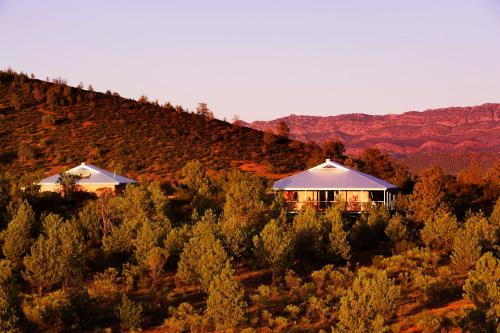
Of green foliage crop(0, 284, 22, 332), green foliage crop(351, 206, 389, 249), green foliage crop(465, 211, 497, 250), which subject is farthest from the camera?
green foliage crop(351, 206, 389, 249)

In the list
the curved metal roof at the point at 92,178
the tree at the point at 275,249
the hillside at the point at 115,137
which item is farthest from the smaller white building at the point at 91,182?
the tree at the point at 275,249

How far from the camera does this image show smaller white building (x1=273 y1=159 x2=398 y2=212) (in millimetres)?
52812

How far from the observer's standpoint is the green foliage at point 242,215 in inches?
1542

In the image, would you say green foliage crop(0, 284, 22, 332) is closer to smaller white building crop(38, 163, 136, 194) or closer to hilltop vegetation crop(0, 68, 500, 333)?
hilltop vegetation crop(0, 68, 500, 333)

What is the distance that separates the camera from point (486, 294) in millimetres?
28594

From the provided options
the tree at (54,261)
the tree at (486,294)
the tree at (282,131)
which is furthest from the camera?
the tree at (282,131)

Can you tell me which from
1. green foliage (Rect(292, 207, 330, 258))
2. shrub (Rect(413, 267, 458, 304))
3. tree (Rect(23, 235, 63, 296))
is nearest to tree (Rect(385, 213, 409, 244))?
green foliage (Rect(292, 207, 330, 258))

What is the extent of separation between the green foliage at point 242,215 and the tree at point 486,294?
39.8ft

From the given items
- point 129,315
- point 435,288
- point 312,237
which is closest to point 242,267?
point 312,237

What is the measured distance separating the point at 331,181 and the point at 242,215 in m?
10.2

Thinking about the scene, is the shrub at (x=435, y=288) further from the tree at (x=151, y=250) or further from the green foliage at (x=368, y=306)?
the tree at (x=151, y=250)

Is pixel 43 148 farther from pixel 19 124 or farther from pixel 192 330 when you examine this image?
pixel 192 330

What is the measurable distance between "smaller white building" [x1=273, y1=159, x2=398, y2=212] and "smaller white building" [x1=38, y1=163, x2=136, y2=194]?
42.3 feet

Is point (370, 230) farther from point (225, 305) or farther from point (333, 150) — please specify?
point (333, 150)
